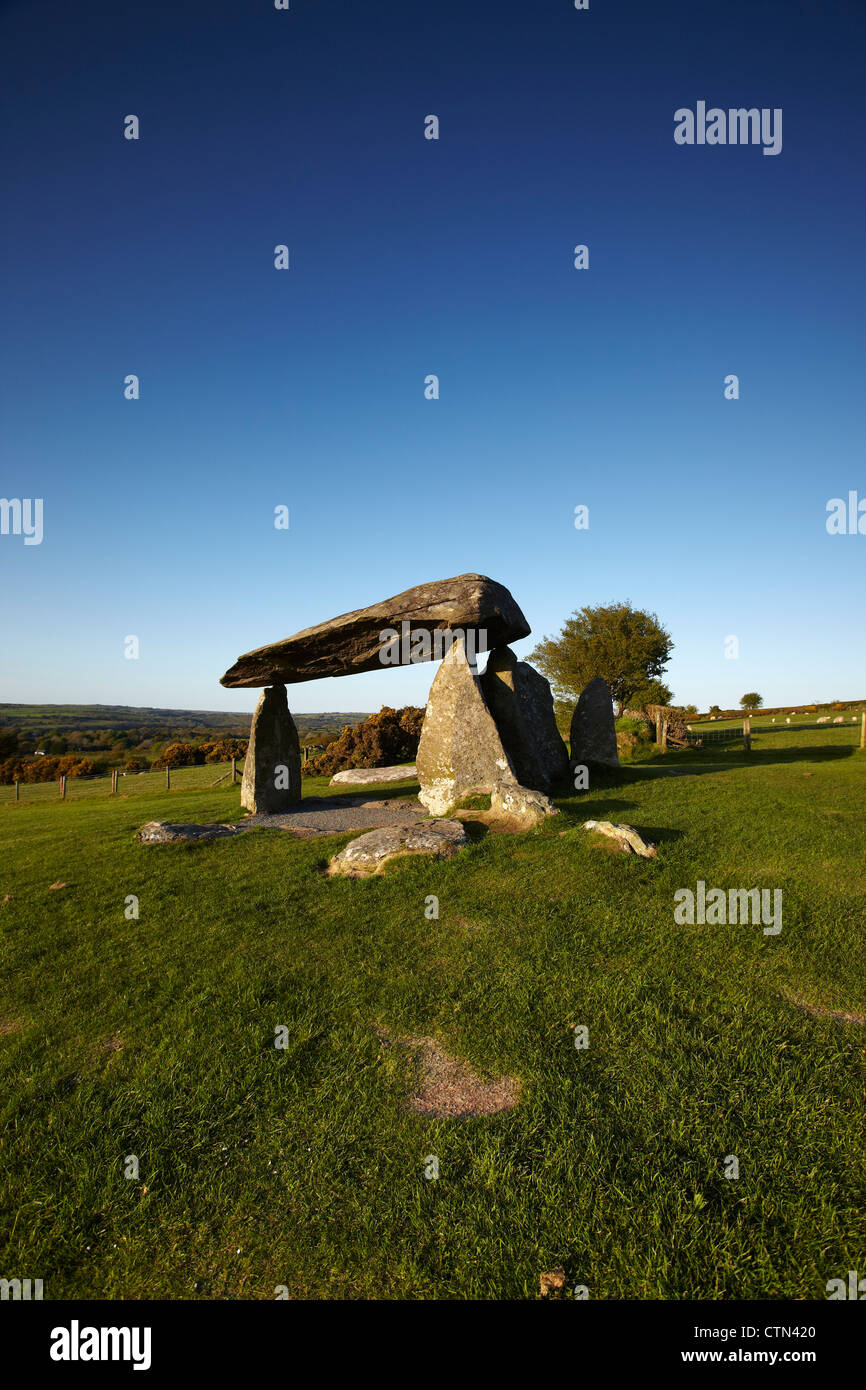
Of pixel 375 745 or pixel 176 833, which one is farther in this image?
pixel 375 745

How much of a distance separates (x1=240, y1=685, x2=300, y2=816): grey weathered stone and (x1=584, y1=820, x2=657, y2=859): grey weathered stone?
8494mm

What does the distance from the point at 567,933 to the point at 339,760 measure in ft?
69.2

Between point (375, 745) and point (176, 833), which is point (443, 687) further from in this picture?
point (375, 745)

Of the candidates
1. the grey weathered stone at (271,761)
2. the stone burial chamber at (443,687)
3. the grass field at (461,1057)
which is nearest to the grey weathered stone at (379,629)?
the stone burial chamber at (443,687)

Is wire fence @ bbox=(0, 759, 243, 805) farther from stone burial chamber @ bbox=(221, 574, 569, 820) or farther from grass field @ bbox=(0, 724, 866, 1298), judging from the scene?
grass field @ bbox=(0, 724, 866, 1298)

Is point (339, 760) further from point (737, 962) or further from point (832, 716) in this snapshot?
point (832, 716)

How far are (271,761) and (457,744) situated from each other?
16.2ft

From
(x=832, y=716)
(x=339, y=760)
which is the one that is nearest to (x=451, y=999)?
(x=339, y=760)

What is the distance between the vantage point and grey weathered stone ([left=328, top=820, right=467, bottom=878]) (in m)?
8.86

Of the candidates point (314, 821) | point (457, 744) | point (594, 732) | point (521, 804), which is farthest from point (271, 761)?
point (594, 732)

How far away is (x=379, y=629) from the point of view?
13.5 m

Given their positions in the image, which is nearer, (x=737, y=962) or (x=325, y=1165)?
(x=325, y=1165)

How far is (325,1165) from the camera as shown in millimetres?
3562
